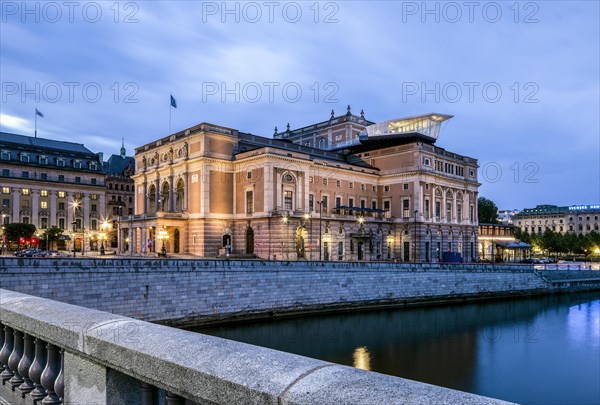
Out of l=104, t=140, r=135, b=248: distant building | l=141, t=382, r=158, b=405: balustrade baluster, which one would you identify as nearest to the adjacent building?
→ l=104, t=140, r=135, b=248: distant building

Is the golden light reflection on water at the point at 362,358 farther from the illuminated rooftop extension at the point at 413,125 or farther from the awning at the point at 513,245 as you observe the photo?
the awning at the point at 513,245

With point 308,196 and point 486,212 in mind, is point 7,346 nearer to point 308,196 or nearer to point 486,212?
point 308,196

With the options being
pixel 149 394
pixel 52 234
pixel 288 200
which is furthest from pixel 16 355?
pixel 52 234

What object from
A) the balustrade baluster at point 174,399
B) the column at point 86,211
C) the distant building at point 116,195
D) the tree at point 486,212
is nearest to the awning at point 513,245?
the tree at point 486,212

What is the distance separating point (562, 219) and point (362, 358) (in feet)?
552

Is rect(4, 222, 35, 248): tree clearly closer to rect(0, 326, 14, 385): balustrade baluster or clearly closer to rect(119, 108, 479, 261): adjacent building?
rect(119, 108, 479, 261): adjacent building

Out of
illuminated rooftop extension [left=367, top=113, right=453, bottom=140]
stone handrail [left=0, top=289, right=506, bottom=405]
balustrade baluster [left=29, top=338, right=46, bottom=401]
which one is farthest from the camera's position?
illuminated rooftop extension [left=367, top=113, right=453, bottom=140]

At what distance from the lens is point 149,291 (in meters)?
33.7

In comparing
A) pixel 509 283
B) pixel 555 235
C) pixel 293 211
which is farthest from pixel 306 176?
pixel 555 235

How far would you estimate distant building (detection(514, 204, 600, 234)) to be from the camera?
16612cm

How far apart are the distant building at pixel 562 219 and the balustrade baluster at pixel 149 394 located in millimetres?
185363

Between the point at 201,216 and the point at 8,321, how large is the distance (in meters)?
56.0

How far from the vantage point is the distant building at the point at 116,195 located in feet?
318

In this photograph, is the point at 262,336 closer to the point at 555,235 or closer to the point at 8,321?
the point at 8,321
